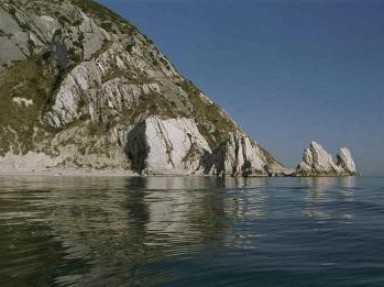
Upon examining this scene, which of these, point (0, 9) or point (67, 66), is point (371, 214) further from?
point (0, 9)

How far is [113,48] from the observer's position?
19050 centimetres

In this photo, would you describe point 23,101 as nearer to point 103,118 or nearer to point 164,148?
point 103,118

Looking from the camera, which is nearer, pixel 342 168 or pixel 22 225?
pixel 22 225

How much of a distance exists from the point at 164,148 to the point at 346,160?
6009 centimetres

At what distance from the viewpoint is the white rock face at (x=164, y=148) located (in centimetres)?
15575

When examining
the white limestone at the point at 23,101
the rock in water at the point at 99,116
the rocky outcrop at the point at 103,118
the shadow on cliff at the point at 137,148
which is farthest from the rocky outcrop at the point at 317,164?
the white limestone at the point at 23,101

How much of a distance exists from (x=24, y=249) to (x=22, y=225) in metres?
7.89

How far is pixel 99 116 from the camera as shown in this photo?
174 metres

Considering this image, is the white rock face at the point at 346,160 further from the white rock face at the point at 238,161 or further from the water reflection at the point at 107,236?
the water reflection at the point at 107,236

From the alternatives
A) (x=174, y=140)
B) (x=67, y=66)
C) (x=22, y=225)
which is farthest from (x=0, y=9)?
(x=22, y=225)

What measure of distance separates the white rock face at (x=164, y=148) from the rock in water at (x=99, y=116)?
12.4 inches

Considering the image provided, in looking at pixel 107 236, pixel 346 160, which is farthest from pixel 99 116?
pixel 107 236

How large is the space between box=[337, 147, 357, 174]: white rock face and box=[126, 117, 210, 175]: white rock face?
43652 mm

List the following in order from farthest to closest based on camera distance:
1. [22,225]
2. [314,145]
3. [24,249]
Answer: [314,145] < [22,225] < [24,249]
